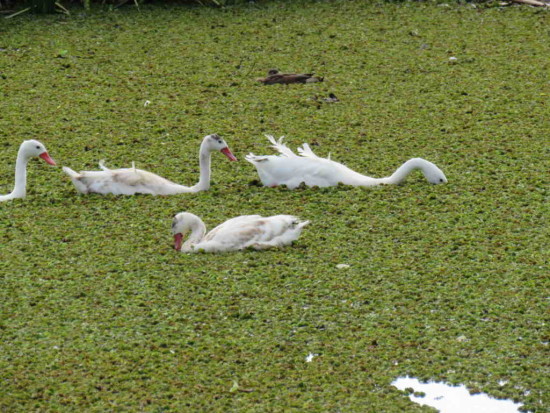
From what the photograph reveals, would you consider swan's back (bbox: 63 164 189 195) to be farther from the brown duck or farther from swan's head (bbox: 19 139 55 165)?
the brown duck

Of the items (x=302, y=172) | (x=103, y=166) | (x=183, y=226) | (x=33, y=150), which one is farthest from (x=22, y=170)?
(x=302, y=172)

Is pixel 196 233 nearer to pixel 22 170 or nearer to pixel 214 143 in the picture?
pixel 214 143

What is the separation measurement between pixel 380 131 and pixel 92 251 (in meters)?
2.79

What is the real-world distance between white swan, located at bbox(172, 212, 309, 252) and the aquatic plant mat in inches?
3.0

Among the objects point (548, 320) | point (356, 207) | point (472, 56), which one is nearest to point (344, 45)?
point (472, 56)

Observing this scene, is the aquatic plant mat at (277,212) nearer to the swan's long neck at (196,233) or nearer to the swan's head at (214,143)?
the swan's long neck at (196,233)

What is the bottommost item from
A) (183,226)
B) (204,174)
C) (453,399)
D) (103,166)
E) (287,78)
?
(287,78)

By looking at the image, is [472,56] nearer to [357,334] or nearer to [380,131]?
[380,131]

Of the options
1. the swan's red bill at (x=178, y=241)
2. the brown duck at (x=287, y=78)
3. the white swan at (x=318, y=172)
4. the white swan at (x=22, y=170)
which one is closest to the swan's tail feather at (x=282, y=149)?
the white swan at (x=318, y=172)

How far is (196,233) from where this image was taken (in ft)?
19.3

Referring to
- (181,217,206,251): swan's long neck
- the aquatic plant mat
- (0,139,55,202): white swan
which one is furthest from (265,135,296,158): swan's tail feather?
(0,139,55,202): white swan

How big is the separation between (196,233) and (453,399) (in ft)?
6.63

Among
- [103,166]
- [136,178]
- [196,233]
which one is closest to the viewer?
[196,233]

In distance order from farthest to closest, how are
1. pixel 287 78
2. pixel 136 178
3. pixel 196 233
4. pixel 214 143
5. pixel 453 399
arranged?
pixel 287 78 → pixel 214 143 → pixel 136 178 → pixel 196 233 → pixel 453 399
